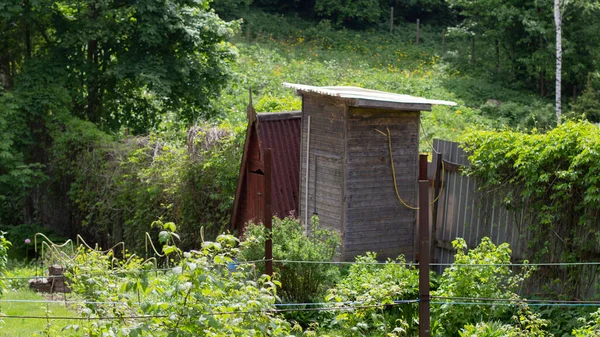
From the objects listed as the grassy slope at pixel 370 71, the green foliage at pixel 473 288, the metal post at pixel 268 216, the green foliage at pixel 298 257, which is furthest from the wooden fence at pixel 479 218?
the grassy slope at pixel 370 71

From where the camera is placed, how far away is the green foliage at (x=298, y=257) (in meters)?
10.7

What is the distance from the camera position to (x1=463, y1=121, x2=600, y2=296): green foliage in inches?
384

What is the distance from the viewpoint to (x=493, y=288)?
927 cm

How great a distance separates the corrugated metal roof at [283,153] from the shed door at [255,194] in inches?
8.8

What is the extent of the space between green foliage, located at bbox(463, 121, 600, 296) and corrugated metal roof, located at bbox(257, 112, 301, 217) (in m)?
3.93

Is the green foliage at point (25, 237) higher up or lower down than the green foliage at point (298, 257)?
lower down

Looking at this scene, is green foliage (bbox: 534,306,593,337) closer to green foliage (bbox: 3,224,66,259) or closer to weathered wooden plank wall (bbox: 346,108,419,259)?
weathered wooden plank wall (bbox: 346,108,419,259)

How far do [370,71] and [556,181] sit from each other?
20206mm

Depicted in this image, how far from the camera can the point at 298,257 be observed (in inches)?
420

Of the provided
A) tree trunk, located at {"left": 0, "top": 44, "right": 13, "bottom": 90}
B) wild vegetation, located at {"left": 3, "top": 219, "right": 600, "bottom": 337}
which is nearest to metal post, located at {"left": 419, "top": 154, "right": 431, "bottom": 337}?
wild vegetation, located at {"left": 3, "top": 219, "right": 600, "bottom": 337}

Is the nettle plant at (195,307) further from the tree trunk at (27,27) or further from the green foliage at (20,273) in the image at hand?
the tree trunk at (27,27)

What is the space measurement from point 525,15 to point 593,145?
21.1 m

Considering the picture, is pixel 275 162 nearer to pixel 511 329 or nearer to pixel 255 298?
pixel 511 329

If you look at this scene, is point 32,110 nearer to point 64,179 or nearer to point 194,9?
point 64,179
